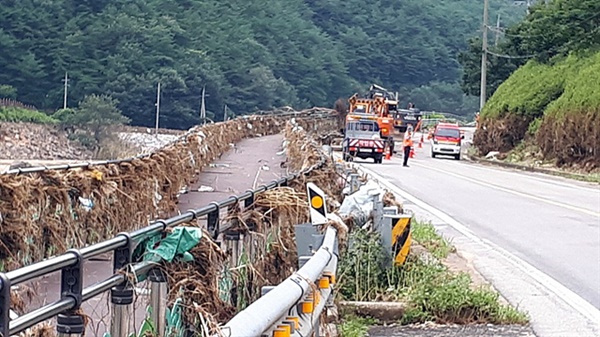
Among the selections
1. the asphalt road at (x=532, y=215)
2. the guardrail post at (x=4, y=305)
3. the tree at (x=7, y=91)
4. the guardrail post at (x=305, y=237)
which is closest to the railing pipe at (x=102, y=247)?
the guardrail post at (x=4, y=305)

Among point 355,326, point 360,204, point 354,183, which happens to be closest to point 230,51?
point 354,183

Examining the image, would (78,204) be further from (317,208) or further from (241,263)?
(241,263)

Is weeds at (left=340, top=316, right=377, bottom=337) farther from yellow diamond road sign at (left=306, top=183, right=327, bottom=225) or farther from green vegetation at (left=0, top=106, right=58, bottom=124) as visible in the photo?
green vegetation at (left=0, top=106, right=58, bottom=124)

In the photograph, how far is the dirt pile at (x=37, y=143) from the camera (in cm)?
6531

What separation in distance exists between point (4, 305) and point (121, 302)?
1083 mm

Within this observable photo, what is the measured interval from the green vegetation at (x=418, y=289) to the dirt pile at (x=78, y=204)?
3246mm

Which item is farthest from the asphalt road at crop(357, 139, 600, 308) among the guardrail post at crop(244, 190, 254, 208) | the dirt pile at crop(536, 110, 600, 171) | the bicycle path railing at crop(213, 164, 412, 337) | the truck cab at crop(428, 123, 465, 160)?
the truck cab at crop(428, 123, 465, 160)

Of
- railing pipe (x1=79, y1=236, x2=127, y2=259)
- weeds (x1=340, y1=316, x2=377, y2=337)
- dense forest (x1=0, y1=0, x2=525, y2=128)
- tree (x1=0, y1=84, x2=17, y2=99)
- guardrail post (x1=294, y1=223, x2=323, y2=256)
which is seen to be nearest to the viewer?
railing pipe (x1=79, y1=236, x2=127, y2=259)

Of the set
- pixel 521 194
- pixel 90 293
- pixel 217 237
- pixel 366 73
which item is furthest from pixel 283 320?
pixel 366 73

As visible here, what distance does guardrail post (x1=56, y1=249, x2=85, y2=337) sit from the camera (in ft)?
12.3

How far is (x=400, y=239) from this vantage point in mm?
9766

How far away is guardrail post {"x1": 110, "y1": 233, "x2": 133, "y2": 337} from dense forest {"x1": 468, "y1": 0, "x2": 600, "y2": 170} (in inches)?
1336

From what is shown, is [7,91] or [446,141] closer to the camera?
[446,141]

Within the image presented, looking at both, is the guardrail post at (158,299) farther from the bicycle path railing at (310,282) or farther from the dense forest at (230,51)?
the dense forest at (230,51)
